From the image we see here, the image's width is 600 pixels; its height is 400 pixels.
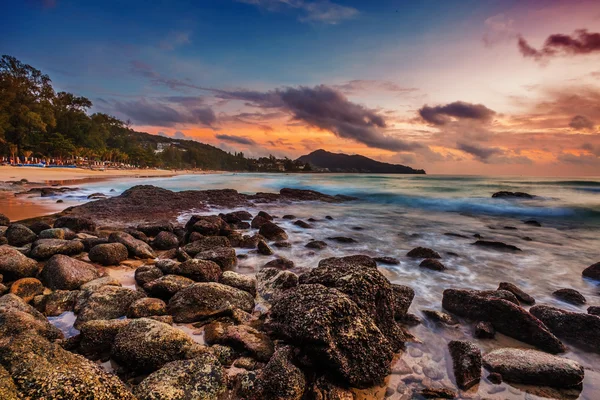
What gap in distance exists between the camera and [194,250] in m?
6.41

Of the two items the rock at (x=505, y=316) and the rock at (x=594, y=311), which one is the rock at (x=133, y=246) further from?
the rock at (x=594, y=311)

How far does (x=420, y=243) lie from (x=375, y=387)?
761 cm

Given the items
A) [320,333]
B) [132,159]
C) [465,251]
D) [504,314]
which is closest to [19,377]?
[320,333]

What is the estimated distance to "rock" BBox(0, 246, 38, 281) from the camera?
435 cm

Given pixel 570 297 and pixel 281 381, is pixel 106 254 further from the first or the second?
pixel 570 297

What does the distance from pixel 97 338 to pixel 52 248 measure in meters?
3.44

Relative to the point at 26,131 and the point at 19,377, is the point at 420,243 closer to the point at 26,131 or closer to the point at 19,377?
the point at 19,377

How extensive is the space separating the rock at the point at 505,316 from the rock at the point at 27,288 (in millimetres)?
5970

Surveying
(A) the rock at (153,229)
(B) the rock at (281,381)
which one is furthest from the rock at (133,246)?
(B) the rock at (281,381)

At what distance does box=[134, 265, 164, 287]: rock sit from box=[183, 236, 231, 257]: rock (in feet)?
4.53

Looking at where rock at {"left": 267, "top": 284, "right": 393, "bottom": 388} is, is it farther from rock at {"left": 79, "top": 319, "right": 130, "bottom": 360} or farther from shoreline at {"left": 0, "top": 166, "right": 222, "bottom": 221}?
shoreline at {"left": 0, "top": 166, "right": 222, "bottom": 221}

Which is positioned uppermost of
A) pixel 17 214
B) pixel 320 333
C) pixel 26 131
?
pixel 26 131

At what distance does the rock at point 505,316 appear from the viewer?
3682 millimetres

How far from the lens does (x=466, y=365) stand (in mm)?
3002
